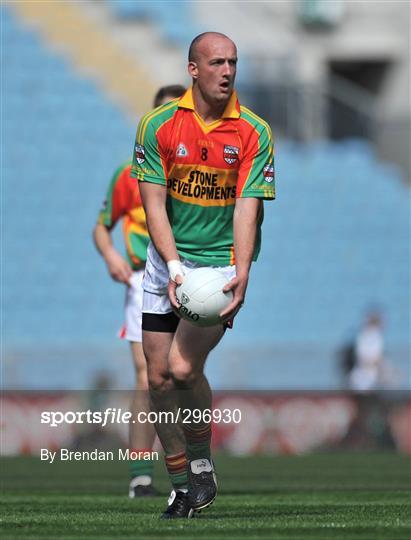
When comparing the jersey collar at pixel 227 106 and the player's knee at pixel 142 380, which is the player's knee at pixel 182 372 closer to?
the jersey collar at pixel 227 106

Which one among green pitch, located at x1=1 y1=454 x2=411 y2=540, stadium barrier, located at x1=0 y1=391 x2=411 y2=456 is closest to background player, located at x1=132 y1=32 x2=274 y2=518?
green pitch, located at x1=1 y1=454 x2=411 y2=540

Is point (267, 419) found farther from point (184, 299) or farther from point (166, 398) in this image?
point (184, 299)

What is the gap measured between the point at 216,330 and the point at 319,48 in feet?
76.3

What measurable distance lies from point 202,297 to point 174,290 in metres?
0.23

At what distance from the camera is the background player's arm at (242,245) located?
7.06 m

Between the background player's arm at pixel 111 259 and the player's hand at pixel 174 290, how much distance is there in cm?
281

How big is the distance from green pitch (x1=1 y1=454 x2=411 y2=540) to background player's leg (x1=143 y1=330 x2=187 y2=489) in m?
0.25

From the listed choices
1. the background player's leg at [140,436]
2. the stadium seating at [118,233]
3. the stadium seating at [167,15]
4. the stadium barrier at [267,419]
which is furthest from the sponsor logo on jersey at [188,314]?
the stadium seating at [167,15]

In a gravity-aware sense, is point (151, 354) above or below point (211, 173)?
below

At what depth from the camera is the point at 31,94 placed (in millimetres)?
23469

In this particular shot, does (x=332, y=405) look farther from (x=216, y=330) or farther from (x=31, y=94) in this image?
(x=216, y=330)

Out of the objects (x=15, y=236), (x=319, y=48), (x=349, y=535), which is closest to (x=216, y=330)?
(x=349, y=535)

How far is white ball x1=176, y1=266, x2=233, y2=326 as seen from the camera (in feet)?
22.8

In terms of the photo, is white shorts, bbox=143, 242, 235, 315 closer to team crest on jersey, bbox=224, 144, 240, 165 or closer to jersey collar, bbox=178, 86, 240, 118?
team crest on jersey, bbox=224, 144, 240, 165
